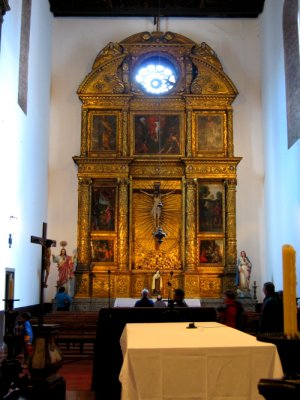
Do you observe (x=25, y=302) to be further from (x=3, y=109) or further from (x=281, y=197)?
(x=281, y=197)

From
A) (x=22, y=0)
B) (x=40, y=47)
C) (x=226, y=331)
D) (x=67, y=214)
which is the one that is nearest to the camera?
(x=226, y=331)

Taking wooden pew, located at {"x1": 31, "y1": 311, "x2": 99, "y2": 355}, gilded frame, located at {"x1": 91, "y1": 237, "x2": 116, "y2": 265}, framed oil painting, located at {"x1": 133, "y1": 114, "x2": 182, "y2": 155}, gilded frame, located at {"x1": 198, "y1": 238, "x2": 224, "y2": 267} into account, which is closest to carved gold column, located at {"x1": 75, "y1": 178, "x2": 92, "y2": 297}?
gilded frame, located at {"x1": 91, "y1": 237, "x2": 116, "y2": 265}

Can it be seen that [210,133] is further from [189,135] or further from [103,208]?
[103,208]

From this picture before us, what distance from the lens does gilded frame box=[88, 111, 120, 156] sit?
19328mm

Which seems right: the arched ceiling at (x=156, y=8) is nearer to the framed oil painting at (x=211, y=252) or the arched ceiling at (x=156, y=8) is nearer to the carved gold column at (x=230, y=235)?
the carved gold column at (x=230, y=235)

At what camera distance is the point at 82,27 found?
66.1 feet

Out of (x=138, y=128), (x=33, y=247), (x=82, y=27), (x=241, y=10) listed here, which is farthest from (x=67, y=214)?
(x=241, y=10)

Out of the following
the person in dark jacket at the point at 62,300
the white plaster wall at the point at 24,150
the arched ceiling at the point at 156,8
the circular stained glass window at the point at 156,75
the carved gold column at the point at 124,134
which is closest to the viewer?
the white plaster wall at the point at 24,150

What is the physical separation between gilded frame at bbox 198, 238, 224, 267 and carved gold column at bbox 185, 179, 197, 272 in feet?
0.93

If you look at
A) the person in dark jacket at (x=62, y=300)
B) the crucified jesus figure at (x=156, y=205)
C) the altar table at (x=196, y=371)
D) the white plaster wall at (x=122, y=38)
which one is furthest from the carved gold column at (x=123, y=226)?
the altar table at (x=196, y=371)

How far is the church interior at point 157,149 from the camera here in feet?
59.6

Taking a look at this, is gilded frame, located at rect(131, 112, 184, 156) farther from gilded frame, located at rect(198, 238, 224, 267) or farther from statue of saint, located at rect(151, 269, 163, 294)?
statue of saint, located at rect(151, 269, 163, 294)

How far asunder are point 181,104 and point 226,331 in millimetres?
16103

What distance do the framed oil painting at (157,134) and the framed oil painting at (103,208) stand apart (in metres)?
1.71
